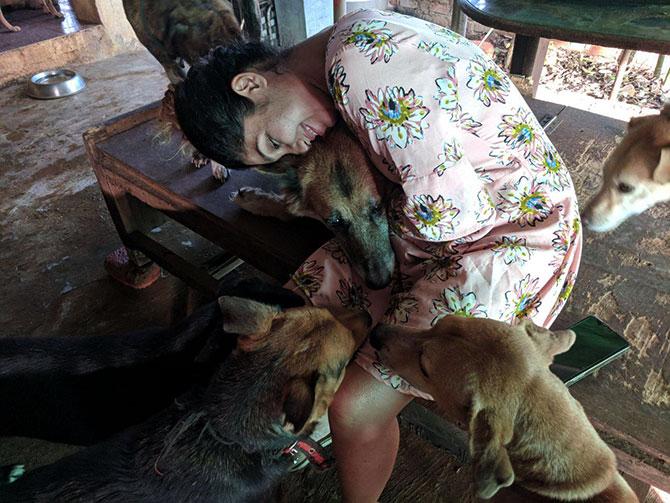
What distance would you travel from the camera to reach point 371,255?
215 centimetres

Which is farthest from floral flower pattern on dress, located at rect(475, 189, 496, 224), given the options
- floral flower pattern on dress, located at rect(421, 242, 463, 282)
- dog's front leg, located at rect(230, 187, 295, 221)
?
dog's front leg, located at rect(230, 187, 295, 221)

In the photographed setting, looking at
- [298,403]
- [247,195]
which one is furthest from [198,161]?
[298,403]

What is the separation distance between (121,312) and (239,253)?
134 cm

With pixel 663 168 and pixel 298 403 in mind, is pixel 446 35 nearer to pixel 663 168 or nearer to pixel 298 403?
pixel 298 403

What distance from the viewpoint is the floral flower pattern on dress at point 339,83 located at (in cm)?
177

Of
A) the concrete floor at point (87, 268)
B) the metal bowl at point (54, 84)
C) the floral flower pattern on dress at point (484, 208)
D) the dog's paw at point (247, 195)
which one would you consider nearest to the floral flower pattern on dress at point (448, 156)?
the floral flower pattern on dress at point (484, 208)

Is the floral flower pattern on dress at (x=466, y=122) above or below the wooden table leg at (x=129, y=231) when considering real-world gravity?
above

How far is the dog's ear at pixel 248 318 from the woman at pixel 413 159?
316 mm

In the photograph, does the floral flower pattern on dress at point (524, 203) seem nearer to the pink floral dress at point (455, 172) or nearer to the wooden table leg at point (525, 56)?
the pink floral dress at point (455, 172)

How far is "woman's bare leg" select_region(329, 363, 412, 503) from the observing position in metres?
1.91

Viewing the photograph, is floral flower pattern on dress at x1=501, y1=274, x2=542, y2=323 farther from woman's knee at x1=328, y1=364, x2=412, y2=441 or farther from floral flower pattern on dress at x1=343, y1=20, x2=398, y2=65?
floral flower pattern on dress at x1=343, y1=20, x2=398, y2=65

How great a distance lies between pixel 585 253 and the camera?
262 cm

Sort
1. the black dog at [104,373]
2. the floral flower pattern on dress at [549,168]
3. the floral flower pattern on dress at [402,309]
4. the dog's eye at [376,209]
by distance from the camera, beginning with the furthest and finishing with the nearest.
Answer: the black dog at [104,373] → the dog's eye at [376,209] → the floral flower pattern on dress at [549,168] → the floral flower pattern on dress at [402,309]

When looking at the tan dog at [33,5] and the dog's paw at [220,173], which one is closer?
the dog's paw at [220,173]
